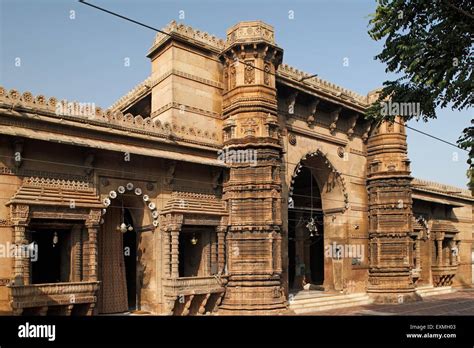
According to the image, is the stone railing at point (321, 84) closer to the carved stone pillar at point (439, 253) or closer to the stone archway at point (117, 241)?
the stone archway at point (117, 241)

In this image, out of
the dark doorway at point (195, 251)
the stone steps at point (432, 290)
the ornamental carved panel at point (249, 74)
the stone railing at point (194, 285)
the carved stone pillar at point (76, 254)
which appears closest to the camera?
the carved stone pillar at point (76, 254)

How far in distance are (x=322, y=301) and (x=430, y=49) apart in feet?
40.5

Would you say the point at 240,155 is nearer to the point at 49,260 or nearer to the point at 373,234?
the point at 49,260

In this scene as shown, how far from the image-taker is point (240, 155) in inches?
639

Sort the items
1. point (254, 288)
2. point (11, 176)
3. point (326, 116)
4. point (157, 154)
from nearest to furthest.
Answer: point (11, 176), point (157, 154), point (254, 288), point (326, 116)

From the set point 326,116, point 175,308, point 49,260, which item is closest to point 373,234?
point 326,116

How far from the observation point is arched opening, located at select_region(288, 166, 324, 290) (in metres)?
24.7

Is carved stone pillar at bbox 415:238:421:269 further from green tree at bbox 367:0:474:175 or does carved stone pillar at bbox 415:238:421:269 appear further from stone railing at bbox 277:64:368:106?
green tree at bbox 367:0:474:175

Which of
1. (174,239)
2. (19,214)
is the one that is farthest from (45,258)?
(174,239)

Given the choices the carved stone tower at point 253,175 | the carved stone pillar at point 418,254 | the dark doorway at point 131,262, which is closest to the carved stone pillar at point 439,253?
the carved stone pillar at point 418,254

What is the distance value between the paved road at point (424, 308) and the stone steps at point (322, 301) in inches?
12.3

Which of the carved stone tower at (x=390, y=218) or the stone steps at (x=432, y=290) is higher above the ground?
the carved stone tower at (x=390, y=218)

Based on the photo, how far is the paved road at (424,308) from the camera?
1855 cm
